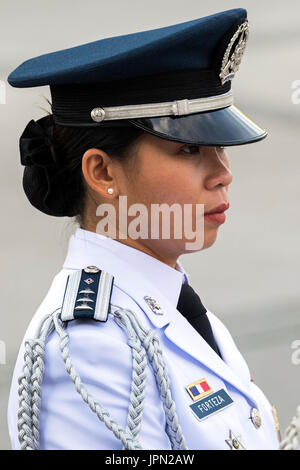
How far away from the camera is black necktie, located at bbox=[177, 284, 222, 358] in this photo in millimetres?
1521

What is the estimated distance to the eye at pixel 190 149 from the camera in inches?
55.0

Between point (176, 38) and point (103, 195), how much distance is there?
10.2 inches

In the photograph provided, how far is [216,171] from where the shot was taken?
140 cm

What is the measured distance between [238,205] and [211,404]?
104 inches

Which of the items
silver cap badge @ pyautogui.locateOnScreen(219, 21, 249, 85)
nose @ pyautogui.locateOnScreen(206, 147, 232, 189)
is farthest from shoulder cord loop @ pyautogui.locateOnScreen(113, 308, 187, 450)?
silver cap badge @ pyautogui.locateOnScreen(219, 21, 249, 85)

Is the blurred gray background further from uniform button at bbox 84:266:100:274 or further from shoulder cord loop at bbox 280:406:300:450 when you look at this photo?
shoulder cord loop at bbox 280:406:300:450

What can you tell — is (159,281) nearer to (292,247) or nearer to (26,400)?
(26,400)

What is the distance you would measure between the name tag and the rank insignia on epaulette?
187 millimetres

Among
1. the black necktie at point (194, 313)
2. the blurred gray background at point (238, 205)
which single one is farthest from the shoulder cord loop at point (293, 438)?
the blurred gray background at point (238, 205)

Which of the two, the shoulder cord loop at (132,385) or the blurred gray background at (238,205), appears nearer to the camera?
the shoulder cord loop at (132,385)

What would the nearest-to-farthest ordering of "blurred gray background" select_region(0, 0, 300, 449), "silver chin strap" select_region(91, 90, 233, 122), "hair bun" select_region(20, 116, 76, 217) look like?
"silver chin strap" select_region(91, 90, 233, 122) → "hair bun" select_region(20, 116, 76, 217) → "blurred gray background" select_region(0, 0, 300, 449)

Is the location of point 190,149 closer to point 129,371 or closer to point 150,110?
point 150,110

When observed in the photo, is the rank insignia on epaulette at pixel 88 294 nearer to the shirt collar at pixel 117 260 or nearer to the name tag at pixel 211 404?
the shirt collar at pixel 117 260

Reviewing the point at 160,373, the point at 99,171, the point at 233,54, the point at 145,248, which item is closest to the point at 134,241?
the point at 145,248
